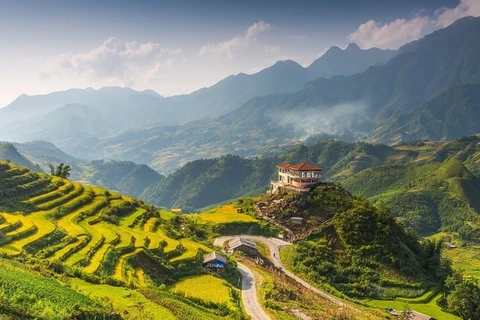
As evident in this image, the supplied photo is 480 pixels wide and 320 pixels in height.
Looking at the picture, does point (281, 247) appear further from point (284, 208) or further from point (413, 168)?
point (413, 168)

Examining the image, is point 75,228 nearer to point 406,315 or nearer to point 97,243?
point 97,243

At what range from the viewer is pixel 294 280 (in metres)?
45.7

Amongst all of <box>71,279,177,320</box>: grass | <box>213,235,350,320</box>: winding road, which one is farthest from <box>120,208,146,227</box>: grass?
<box>71,279,177,320</box>: grass

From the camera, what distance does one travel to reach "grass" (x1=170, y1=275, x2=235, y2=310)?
31.9 m

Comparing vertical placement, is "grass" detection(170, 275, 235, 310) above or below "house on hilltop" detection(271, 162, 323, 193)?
below

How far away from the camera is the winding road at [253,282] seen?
33.0 m

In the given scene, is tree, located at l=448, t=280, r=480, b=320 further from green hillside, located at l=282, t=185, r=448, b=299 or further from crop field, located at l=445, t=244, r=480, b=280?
crop field, located at l=445, t=244, r=480, b=280

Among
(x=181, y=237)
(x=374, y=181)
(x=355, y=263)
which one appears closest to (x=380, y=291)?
(x=355, y=263)

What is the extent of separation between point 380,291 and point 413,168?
141 meters

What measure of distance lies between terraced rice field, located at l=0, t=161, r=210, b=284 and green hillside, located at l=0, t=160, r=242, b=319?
0.24 ft

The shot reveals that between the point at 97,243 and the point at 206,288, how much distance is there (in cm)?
1051

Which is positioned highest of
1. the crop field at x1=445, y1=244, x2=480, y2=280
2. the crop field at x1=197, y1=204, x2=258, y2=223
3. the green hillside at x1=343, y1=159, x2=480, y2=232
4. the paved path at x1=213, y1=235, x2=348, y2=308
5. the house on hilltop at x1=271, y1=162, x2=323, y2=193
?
the house on hilltop at x1=271, y1=162, x2=323, y2=193

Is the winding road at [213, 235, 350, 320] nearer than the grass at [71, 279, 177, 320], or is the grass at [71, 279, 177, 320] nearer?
the grass at [71, 279, 177, 320]

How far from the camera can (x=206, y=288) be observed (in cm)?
3444
